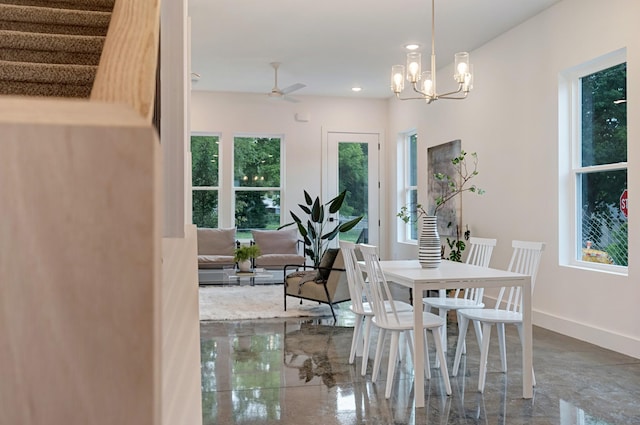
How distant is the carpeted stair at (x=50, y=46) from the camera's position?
55.9 inches

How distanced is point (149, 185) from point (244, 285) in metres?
7.43

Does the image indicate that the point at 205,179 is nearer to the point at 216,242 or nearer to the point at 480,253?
the point at 216,242

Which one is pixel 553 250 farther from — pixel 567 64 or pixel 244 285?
pixel 244 285

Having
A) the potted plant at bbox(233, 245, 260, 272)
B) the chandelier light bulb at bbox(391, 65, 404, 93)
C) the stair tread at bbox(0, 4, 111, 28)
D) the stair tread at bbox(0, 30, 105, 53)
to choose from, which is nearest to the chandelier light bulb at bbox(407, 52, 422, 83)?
the chandelier light bulb at bbox(391, 65, 404, 93)

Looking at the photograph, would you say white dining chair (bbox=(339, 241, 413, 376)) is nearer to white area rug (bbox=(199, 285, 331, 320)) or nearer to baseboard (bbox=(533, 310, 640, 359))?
baseboard (bbox=(533, 310, 640, 359))

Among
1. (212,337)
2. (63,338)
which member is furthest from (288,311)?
(63,338)

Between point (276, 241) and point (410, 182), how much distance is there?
97.4 inches

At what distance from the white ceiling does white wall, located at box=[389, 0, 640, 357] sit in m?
0.34

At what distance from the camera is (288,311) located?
5656 millimetres

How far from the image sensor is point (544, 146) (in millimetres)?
4965

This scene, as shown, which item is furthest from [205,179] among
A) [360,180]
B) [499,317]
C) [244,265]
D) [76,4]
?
[76,4]

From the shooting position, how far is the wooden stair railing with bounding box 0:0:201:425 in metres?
0.37

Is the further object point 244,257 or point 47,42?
point 244,257

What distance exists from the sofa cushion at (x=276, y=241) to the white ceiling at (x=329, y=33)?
2.37m
